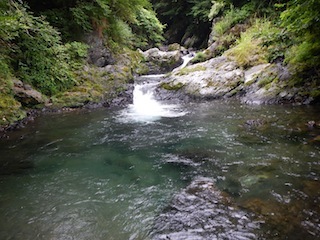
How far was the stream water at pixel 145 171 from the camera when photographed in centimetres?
321

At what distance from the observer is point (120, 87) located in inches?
483

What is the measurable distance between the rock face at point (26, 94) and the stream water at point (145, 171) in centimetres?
141

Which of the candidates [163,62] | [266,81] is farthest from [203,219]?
[163,62]

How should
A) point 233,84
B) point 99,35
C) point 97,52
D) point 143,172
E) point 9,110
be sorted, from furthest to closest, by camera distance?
point 99,35, point 97,52, point 233,84, point 9,110, point 143,172

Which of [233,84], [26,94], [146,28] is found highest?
[146,28]

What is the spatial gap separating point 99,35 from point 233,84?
6918mm

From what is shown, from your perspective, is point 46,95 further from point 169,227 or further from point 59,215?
point 169,227

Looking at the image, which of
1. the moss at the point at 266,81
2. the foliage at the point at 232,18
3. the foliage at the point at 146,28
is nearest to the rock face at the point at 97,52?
the foliage at the point at 232,18

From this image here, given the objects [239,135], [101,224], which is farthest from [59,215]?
[239,135]

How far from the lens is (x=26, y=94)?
8.88m

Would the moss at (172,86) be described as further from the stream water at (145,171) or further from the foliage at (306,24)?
the foliage at (306,24)

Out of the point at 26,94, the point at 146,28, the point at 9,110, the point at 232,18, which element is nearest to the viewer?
the point at 9,110

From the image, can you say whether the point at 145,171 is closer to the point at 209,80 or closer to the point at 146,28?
the point at 209,80

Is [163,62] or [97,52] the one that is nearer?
[97,52]
